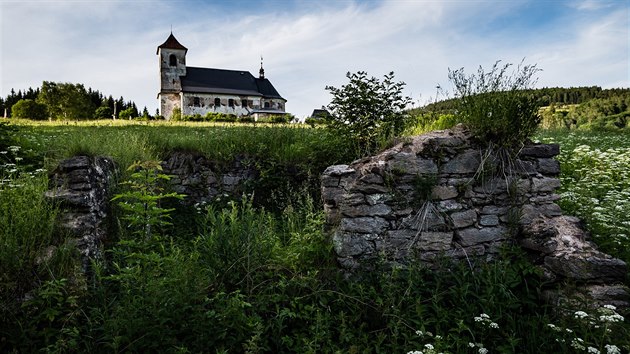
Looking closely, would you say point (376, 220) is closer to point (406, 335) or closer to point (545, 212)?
point (406, 335)

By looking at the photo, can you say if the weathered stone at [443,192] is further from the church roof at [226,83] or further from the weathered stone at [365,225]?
the church roof at [226,83]

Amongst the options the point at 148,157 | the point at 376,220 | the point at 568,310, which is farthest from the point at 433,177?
the point at 148,157

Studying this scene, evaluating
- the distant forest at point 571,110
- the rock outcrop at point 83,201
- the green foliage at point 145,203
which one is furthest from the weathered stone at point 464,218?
the rock outcrop at point 83,201

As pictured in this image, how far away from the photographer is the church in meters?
54.6

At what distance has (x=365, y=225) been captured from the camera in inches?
174

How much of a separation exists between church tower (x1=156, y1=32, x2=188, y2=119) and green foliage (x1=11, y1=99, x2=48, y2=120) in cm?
1589

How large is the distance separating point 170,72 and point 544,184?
2339 inches

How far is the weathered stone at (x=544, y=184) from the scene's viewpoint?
470cm

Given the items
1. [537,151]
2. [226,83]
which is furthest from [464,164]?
[226,83]

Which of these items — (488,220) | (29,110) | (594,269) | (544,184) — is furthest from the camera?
(29,110)

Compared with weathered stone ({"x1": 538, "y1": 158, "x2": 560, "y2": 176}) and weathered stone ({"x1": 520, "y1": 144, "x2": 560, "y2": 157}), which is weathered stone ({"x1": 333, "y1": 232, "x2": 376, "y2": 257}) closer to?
weathered stone ({"x1": 520, "y1": 144, "x2": 560, "y2": 157})

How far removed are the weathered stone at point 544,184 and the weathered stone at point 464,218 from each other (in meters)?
0.96

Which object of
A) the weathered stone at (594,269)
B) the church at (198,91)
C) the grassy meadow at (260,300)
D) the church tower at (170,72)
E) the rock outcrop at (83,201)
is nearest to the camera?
the grassy meadow at (260,300)

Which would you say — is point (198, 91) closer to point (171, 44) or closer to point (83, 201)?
point (171, 44)
